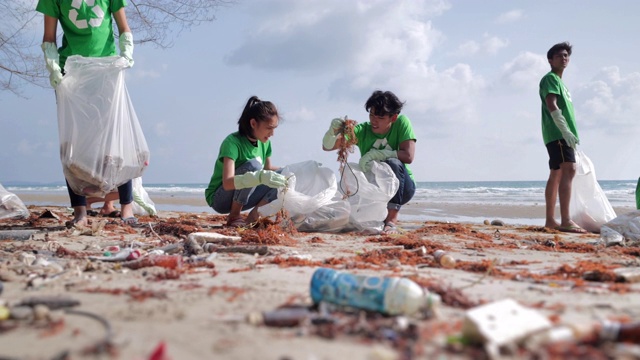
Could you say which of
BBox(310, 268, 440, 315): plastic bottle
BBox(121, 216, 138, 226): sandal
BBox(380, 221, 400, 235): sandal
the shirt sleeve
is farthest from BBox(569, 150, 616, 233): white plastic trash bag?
the shirt sleeve

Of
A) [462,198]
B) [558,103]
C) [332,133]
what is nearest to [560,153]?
[558,103]

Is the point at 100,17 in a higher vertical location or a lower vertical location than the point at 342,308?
higher

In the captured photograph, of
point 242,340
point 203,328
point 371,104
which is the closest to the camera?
point 242,340

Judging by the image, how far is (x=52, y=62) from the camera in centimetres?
427

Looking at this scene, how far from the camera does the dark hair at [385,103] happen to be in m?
4.73

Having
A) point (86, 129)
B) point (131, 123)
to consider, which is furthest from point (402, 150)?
point (86, 129)

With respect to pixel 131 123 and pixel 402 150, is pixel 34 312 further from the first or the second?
pixel 402 150

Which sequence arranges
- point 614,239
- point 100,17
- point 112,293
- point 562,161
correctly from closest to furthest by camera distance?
point 112,293, point 614,239, point 100,17, point 562,161

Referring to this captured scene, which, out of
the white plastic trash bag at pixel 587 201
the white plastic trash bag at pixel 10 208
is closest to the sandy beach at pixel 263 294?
the white plastic trash bag at pixel 587 201

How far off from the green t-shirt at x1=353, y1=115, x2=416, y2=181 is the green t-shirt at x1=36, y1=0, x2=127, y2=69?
259 cm

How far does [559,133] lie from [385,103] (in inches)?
89.8

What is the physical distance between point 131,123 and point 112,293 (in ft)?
9.22

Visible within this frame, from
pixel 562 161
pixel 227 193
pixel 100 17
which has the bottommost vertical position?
pixel 227 193

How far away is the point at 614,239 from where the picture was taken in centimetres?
402
